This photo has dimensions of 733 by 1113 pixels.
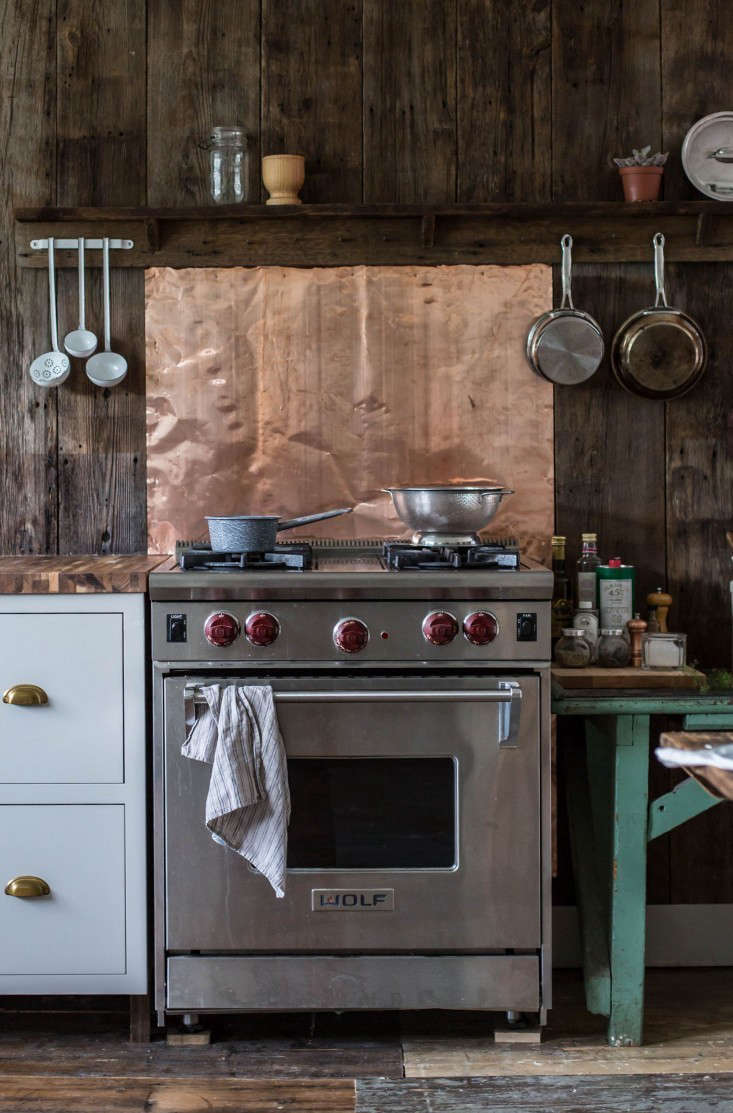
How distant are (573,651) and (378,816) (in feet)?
2.07

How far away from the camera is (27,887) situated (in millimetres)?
2551

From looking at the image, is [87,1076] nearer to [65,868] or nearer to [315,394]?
[65,868]

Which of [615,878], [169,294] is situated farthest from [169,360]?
[615,878]

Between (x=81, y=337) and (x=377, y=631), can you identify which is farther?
(x=81, y=337)

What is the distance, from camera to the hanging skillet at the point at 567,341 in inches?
119

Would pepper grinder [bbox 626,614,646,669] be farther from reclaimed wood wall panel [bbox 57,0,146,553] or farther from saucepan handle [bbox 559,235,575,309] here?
reclaimed wood wall panel [bbox 57,0,146,553]

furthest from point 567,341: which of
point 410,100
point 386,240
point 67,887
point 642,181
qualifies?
point 67,887

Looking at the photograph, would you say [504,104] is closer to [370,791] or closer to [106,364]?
[106,364]

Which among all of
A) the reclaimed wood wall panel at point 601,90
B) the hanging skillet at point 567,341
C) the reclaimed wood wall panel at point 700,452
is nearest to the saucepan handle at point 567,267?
the hanging skillet at point 567,341

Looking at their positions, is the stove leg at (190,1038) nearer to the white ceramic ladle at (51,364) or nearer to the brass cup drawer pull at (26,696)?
the brass cup drawer pull at (26,696)

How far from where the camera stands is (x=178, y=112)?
10.1ft

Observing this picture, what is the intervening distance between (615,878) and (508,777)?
34cm

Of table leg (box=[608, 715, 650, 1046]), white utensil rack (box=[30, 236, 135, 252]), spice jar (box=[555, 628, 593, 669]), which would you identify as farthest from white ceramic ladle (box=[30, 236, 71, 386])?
table leg (box=[608, 715, 650, 1046])

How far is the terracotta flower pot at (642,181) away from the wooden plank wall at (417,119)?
9cm
